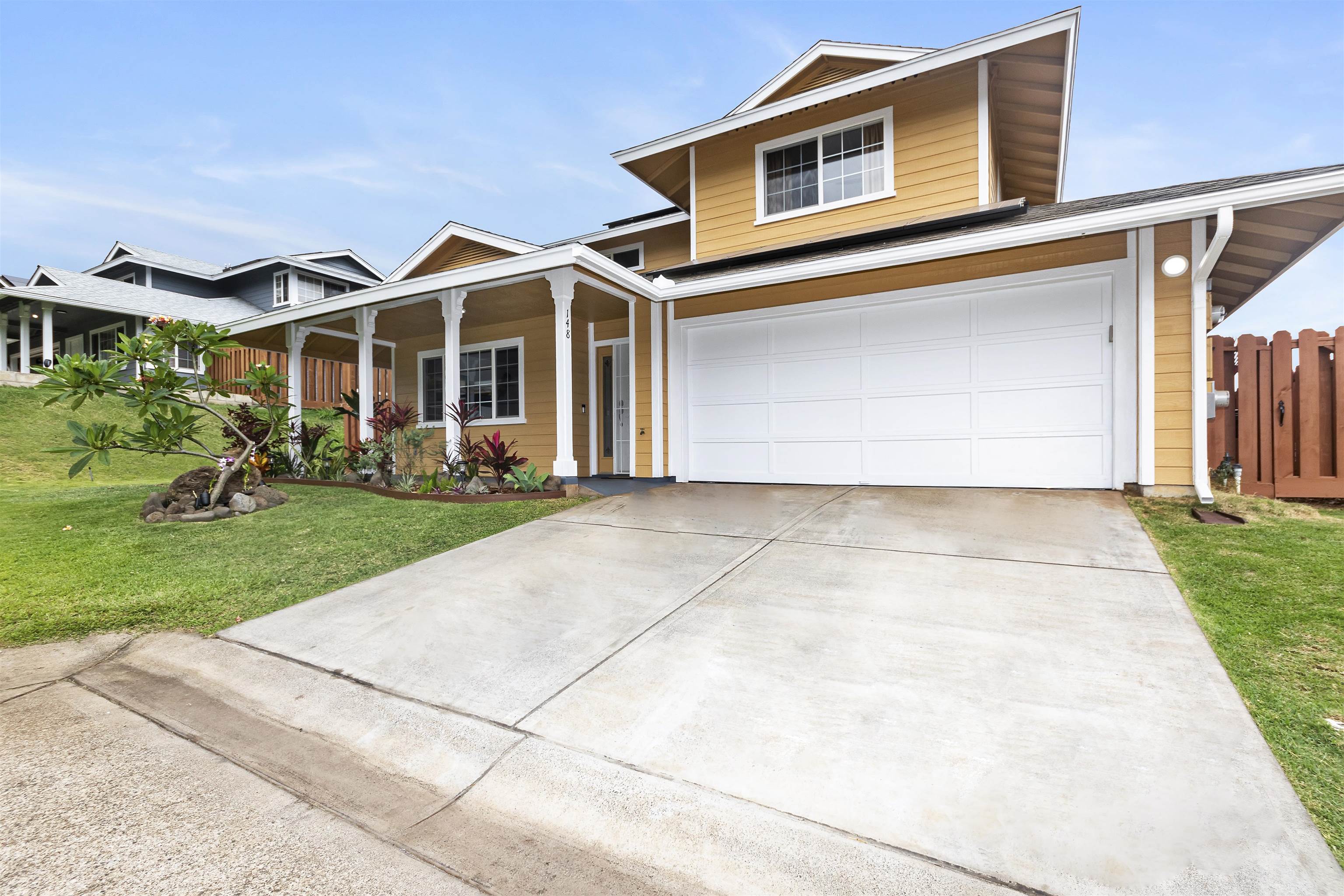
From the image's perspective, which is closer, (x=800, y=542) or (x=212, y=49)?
(x=800, y=542)

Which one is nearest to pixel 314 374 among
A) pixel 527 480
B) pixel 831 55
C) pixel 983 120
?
pixel 527 480

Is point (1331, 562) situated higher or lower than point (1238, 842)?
higher

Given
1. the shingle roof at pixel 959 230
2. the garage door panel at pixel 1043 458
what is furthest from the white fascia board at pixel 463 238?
the garage door panel at pixel 1043 458

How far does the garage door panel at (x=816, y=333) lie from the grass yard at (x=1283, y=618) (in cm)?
360

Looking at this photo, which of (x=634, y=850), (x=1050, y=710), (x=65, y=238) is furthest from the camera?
(x=65, y=238)

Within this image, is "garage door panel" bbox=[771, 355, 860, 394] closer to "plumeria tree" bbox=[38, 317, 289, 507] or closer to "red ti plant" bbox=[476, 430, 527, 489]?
"red ti plant" bbox=[476, 430, 527, 489]

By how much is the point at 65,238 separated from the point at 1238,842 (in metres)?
91.1

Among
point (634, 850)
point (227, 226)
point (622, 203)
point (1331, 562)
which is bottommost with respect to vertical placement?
point (634, 850)

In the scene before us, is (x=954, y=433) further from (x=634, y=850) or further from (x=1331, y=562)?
(x=634, y=850)

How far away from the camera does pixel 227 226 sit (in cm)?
5047

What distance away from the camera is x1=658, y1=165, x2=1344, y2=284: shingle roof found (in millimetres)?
5414

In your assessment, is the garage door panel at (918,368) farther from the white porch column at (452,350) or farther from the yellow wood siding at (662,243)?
the white porch column at (452,350)

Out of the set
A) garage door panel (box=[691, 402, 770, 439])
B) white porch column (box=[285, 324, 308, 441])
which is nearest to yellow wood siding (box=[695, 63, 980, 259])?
garage door panel (box=[691, 402, 770, 439])

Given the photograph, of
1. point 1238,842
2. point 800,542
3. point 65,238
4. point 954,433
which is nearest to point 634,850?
point 1238,842
